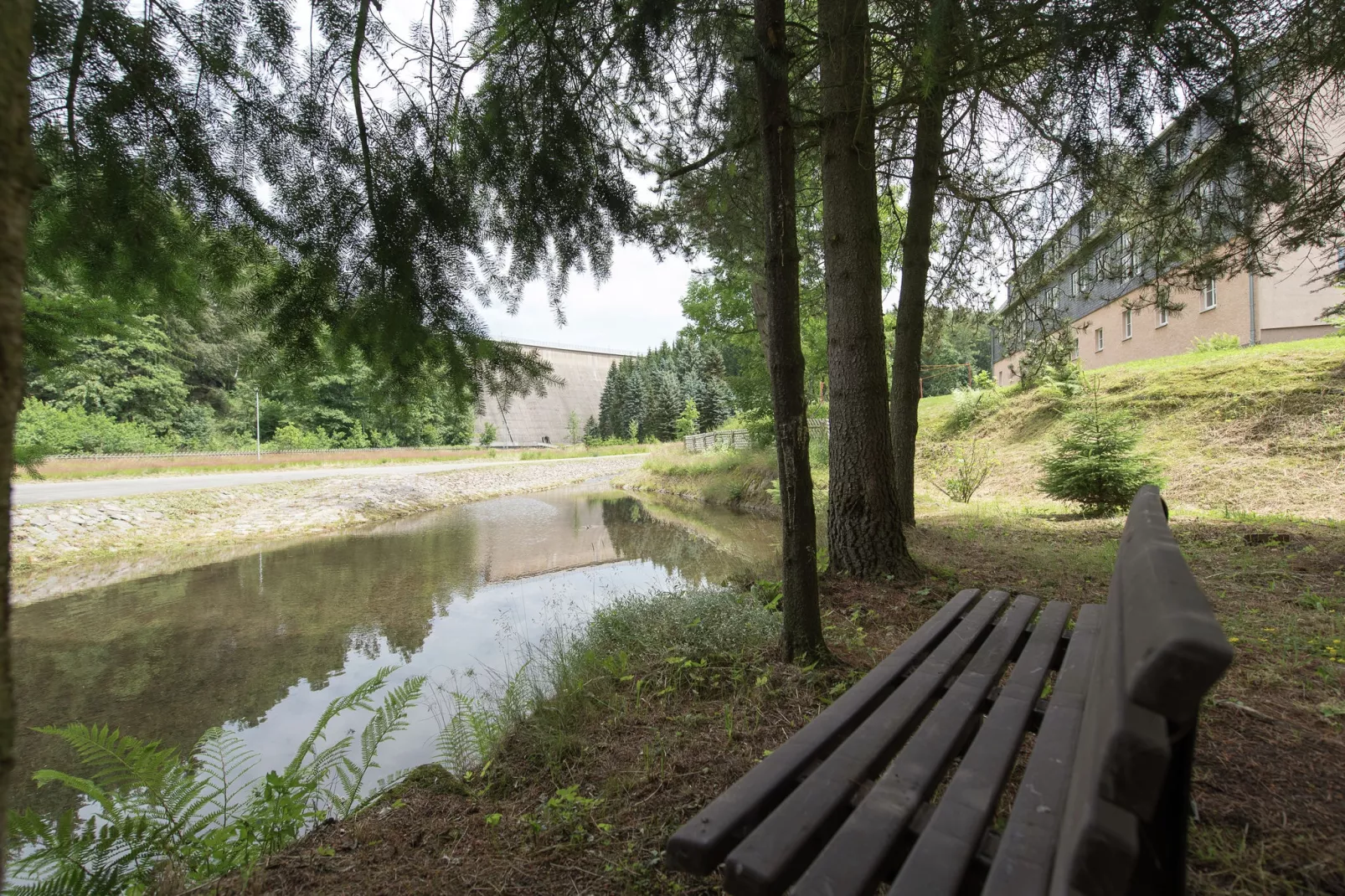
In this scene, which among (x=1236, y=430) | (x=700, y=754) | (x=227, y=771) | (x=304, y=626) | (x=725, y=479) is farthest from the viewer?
(x=725, y=479)

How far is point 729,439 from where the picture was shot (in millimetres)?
20234

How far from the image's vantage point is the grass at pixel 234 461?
15820 millimetres

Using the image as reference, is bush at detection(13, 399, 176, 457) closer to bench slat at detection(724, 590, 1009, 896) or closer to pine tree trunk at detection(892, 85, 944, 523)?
pine tree trunk at detection(892, 85, 944, 523)

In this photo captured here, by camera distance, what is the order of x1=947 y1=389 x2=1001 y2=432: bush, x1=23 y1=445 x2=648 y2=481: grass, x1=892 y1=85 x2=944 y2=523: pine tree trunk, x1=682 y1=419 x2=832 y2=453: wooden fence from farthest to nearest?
1. x1=23 y1=445 x2=648 y2=481: grass
2. x1=947 y1=389 x2=1001 y2=432: bush
3. x1=682 y1=419 x2=832 y2=453: wooden fence
4. x1=892 y1=85 x2=944 y2=523: pine tree trunk

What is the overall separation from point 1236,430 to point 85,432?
31.0 meters

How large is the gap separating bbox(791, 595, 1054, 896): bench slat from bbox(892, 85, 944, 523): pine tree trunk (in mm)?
4950

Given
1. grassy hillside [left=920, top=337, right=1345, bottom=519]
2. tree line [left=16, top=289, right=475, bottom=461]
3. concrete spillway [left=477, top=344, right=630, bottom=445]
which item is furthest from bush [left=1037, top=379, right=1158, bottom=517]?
concrete spillway [left=477, top=344, right=630, bottom=445]

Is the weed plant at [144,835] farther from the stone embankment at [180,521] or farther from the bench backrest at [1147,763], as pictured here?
the stone embankment at [180,521]

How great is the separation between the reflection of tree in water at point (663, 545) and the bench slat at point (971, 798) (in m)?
5.61

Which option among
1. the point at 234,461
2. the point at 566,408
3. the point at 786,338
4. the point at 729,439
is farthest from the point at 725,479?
the point at 566,408

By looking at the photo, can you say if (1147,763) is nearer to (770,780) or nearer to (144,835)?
(770,780)

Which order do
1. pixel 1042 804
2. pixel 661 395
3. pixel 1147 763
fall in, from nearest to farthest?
pixel 1147 763 → pixel 1042 804 → pixel 661 395

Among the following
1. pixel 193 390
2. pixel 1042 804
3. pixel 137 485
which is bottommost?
pixel 137 485

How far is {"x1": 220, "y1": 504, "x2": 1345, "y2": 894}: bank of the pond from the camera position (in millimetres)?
1684
